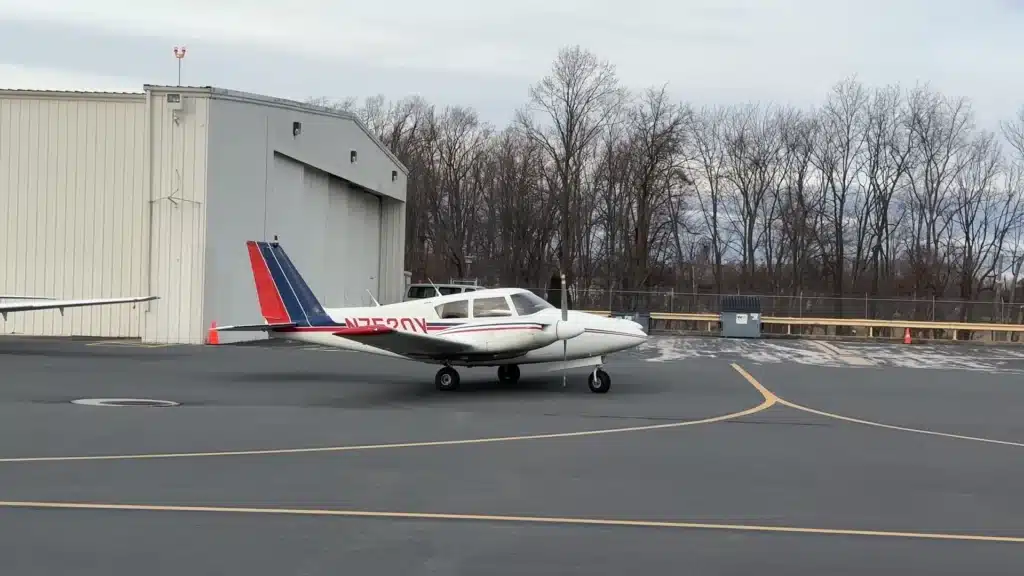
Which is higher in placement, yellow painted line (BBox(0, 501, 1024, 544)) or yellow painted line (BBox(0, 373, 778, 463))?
yellow painted line (BBox(0, 373, 778, 463))

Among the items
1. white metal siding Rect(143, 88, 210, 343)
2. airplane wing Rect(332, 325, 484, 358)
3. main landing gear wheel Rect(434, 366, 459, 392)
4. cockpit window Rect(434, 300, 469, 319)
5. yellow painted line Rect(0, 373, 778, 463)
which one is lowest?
yellow painted line Rect(0, 373, 778, 463)

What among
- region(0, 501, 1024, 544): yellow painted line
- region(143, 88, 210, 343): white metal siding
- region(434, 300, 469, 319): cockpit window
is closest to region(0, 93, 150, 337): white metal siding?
region(143, 88, 210, 343): white metal siding

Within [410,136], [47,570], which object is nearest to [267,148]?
[47,570]

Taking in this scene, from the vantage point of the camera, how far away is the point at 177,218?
28.2m

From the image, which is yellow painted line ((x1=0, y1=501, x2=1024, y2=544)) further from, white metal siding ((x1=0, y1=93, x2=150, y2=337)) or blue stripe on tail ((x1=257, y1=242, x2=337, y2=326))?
white metal siding ((x1=0, y1=93, x2=150, y2=337))

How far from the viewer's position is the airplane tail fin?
17.8 metres

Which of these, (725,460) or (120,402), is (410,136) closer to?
(120,402)

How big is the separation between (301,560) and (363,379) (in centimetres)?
1284

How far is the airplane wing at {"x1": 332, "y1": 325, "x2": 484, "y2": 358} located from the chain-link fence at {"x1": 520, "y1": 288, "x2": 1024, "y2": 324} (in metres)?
29.5

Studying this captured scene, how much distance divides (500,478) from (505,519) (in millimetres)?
1661

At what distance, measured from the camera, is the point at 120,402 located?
1466 centimetres

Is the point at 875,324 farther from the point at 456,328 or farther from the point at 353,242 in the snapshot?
the point at 456,328

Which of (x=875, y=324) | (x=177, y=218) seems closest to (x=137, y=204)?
(x=177, y=218)

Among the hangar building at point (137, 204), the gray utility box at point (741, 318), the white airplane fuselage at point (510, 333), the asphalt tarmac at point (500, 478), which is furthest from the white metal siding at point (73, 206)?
the gray utility box at point (741, 318)
